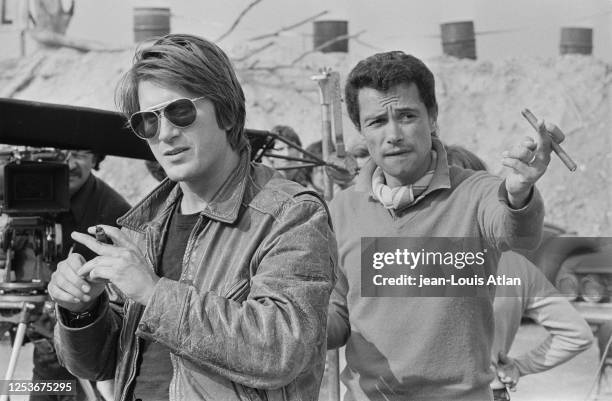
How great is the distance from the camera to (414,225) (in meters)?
2.19

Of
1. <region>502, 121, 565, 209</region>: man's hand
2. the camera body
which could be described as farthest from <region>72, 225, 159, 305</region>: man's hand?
the camera body

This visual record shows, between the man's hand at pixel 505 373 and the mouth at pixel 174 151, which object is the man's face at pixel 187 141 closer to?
the mouth at pixel 174 151

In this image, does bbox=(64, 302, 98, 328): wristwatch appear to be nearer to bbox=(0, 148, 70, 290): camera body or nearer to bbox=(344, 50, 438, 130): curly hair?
bbox=(344, 50, 438, 130): curly hair

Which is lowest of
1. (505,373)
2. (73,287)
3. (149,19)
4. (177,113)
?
(505,373)

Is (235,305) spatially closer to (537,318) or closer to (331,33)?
(537,318)

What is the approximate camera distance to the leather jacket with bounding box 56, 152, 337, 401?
137 centimetres

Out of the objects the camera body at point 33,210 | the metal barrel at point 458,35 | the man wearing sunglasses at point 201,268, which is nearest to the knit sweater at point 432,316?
the man wearing sunglasses at point 201,268

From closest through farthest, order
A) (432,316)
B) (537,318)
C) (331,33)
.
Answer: (432,316) → (537,318) → (331,33)

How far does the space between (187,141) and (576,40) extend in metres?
3.85

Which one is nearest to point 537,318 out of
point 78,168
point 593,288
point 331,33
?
point 78,168

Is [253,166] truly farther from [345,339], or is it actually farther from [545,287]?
[545,287]

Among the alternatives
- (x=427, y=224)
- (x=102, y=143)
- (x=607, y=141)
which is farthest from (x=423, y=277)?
(x=607, y=141)

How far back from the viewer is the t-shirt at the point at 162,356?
151 centimetres

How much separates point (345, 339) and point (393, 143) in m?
0.42
